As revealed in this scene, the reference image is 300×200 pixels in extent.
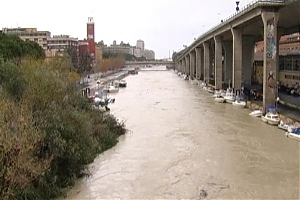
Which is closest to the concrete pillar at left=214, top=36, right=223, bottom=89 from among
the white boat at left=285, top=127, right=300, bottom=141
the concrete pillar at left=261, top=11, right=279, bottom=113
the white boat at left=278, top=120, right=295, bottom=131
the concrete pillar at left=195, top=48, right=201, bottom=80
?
the concrete pillar at left=261, top=11, right=279, bottom=113

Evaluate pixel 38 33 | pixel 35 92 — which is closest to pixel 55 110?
pixel 35 92

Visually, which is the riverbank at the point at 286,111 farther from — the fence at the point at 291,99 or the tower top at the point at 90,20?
the tower top at the point at 90,20

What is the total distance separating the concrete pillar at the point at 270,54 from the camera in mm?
37844

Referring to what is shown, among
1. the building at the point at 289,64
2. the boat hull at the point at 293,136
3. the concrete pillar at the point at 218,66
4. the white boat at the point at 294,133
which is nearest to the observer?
the boat hull at the point at 293,136

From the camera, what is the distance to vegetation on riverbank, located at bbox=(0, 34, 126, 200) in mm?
15016

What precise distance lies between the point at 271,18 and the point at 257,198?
24151 mm

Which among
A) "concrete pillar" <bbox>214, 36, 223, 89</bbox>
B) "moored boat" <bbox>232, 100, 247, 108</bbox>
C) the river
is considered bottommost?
the river

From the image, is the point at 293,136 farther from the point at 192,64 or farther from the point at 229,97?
the point at 192,64

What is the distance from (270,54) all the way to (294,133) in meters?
10.9

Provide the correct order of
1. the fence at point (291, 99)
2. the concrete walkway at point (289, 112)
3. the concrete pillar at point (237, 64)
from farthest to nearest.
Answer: the concrete pillar at point (237, 64) → the fence at point (291, 99) → the concrete walkway at point (289, 112)

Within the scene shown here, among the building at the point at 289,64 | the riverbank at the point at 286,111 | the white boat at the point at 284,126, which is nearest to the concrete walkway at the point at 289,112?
the riverbank at the point at 286,111

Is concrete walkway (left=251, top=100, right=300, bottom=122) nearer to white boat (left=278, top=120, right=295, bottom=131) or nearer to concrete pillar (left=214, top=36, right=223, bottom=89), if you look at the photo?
white boat (left=278, top=120, right=295, bottom=131)

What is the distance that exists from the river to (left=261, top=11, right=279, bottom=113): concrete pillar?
105 inches

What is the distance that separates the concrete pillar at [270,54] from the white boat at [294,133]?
8545 millimetres
